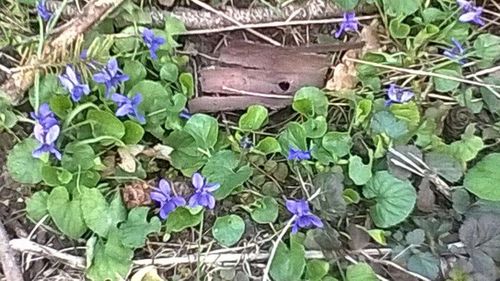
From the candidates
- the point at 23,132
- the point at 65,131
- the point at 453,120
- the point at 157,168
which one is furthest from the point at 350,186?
the point at 23,132

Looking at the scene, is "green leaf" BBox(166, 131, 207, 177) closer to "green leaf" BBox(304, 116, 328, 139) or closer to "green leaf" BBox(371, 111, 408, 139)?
"green leaf" BBox(304, 116, 328, 139)

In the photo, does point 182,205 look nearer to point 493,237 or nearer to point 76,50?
point 76,50

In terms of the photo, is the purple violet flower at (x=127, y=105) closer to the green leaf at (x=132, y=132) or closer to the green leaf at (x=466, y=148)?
the green leaf at (x=132, y=132)

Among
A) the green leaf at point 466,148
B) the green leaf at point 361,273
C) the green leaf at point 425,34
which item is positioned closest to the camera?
the green leaf at point 361,273

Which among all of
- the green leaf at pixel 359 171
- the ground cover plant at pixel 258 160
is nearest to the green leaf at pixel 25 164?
the ground cover plant at pixel 258 160

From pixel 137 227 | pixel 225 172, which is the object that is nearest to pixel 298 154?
pixel 225 172

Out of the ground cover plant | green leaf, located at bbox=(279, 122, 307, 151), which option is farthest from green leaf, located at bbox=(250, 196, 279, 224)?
green leaf, located at bbox=(279, 122, 307, 151)
